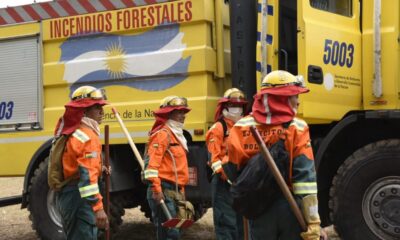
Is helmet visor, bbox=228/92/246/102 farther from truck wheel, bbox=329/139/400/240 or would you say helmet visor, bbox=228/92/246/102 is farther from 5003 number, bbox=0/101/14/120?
5003 number, bbox=0/101/14/120

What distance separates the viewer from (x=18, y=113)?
702cm

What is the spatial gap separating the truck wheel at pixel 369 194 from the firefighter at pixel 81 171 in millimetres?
2176

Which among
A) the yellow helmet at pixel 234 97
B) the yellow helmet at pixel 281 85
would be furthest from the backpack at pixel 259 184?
the yellow helmet at pixel 234 97

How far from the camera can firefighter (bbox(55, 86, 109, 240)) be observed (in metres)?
4.30

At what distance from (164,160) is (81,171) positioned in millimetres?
1241

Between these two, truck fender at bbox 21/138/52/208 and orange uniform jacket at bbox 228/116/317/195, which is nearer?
orange uniform jacket at bbox 228/116/317/195

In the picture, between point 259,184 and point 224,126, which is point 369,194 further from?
point 259,184

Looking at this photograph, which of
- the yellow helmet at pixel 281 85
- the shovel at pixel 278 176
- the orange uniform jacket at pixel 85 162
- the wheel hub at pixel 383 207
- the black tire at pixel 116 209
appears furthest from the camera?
the black tire at pixel 116 209

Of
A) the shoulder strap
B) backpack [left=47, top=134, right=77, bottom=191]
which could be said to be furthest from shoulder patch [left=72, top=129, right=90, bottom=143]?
the shoulder strap

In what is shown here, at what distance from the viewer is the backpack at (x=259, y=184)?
10.9ft

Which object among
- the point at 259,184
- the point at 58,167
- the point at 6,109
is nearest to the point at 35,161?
the point at 6,109

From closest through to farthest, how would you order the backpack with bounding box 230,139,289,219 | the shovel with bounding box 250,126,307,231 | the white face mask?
the shovel with bounding box 250,126,307,231 → the backpack with bounding box 230,139,289,219 → the white face mask

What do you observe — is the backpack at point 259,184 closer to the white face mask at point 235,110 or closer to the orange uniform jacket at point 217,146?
the orange uniform jacket at point 217,146

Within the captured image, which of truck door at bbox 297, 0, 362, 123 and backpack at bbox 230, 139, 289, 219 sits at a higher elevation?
truck door at bbox 297, 0, 362, 123
